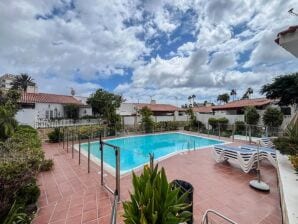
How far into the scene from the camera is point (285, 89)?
1767 cm

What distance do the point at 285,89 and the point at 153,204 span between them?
66.9ft

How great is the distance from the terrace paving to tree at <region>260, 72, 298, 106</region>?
12437 millimetres

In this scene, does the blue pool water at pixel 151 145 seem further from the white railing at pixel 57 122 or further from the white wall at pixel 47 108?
the white wall at pixel 47 108

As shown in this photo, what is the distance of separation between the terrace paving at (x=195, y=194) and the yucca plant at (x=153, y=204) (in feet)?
6.32

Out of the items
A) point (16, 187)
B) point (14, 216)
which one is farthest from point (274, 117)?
point (14, 216)

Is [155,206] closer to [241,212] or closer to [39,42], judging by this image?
[241,212]

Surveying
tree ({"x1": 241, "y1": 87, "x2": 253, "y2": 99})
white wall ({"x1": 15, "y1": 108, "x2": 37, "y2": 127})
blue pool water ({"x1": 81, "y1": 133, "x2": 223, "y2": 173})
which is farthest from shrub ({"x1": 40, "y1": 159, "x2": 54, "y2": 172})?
tree ({"x1": 241, "y1": 87, "x2": 253, "y2": 99})

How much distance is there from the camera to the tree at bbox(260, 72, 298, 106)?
17.2 metres

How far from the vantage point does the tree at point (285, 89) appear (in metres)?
17.2

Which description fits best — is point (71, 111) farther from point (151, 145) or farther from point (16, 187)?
point (16, 187)

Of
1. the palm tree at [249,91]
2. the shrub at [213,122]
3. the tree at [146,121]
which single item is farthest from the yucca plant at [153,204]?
the palm tree at [249,91]

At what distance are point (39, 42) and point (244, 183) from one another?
14617 mm

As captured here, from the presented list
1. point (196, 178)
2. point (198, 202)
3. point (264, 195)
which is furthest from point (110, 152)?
point (264, 195)

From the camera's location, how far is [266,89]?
756 inches
